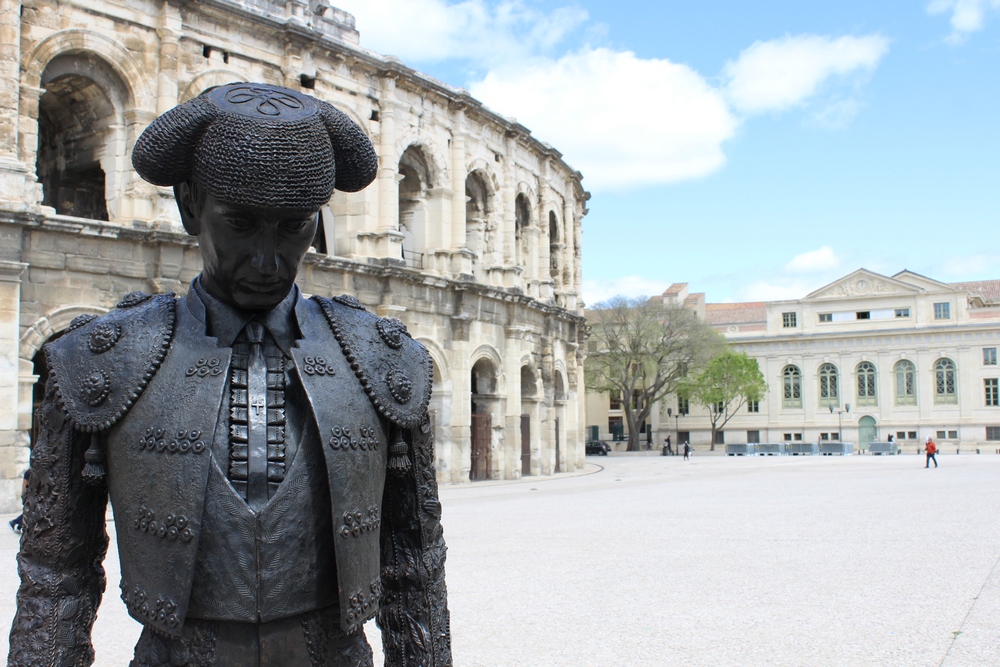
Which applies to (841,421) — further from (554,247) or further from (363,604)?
(363,604)

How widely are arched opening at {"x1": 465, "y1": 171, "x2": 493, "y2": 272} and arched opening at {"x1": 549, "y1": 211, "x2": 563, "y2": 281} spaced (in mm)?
5364

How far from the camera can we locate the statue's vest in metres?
2.04

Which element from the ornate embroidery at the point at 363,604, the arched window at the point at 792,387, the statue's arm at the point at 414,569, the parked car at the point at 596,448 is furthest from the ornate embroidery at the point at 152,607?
the arched window at the point at 792,387

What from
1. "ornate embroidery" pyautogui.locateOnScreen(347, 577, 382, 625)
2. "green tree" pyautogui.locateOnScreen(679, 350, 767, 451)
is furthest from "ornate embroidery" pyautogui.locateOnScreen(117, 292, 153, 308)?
"green tree" pyautogui.locateOnScreen(679, 350, 767, 451)

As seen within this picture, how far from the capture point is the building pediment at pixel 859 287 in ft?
202

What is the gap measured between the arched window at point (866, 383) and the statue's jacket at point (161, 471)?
63.7 metres

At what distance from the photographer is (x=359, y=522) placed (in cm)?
217

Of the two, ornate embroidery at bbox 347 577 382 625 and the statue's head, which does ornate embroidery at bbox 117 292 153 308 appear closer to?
the statue's head

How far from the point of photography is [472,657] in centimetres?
628

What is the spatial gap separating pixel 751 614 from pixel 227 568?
6211mm

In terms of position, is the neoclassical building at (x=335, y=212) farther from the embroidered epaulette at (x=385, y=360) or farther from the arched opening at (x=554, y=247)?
the embroidered epaulette at (x=385, y=360)

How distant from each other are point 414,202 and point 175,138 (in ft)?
73.7

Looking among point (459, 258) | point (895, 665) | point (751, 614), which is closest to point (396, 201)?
point (459, 258)

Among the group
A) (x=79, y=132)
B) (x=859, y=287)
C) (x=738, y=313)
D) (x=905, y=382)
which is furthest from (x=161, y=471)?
(x=738, y=313)
